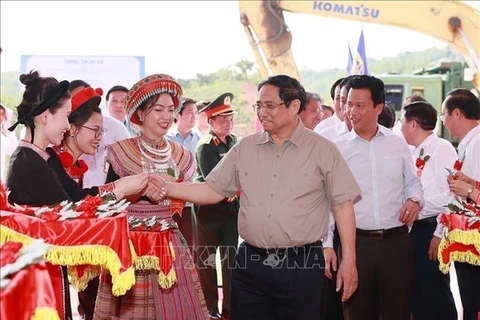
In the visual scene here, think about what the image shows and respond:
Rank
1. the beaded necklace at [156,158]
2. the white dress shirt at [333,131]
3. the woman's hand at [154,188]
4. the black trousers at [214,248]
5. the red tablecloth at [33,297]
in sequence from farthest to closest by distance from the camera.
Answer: the black trousers at [214,248]
the white dress shirt at [333,131]
the beaded necklace at [156,158]
the woman's hand at [154,188]
the red tablecloth at [33,297]

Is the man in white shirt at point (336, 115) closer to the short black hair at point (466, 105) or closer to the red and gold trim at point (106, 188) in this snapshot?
the short black hair at point (466, 105)

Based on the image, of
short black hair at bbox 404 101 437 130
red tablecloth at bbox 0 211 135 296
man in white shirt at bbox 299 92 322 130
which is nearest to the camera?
red tablecloth at bbox 0 211 135 296

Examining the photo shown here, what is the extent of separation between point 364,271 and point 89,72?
5560 mm

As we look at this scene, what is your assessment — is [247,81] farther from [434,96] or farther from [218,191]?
[218,191]

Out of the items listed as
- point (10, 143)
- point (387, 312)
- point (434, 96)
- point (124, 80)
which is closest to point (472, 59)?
point (434, 96)

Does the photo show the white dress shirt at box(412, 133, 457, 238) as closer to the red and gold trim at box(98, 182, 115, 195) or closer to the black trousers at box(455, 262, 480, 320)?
the black trousers at box(455, 262, 480, 320)

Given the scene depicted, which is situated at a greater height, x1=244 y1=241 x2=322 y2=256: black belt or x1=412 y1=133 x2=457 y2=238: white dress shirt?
x1=412 y1=133 x2=457 y2=238: white dress shirt

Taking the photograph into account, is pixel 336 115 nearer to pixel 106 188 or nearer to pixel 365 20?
pixel 106 188

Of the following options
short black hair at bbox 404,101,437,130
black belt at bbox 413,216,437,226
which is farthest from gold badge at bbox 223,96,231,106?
black belt at bbox 413,216,437,226

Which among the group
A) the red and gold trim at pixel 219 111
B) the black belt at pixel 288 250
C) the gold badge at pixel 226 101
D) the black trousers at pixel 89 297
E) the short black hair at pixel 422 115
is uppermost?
the gold badge at pixel 226 101

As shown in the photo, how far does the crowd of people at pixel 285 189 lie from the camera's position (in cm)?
322

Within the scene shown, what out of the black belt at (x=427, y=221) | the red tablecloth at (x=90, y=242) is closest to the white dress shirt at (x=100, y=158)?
the black belt at (x=427, y=221)

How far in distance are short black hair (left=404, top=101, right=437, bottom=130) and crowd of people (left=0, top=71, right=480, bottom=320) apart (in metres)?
0.01

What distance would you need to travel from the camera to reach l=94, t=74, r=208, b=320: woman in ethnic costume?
11.6ft
